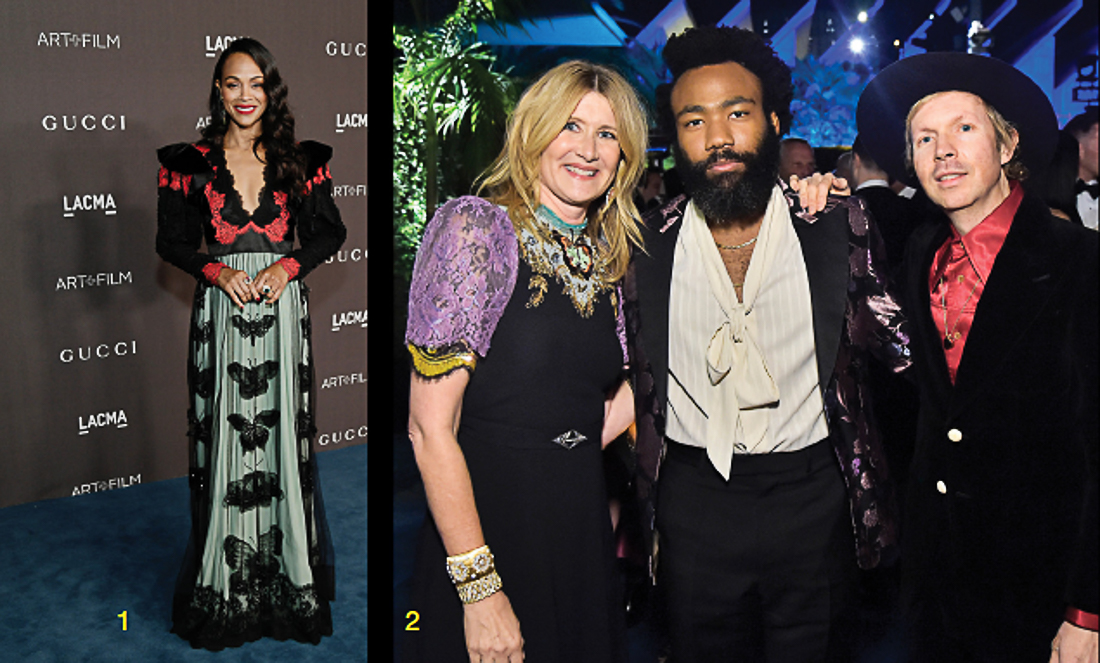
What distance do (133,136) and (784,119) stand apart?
13.5ft

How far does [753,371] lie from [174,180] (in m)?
2.24

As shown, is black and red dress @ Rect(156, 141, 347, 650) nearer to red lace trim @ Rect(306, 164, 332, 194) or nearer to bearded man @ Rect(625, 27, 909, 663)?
red lace trim @ Rect(306, 164, 332, 194)

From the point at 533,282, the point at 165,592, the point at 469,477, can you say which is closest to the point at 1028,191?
the point at 533,282

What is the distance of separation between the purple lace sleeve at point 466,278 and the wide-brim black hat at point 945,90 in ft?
2.62

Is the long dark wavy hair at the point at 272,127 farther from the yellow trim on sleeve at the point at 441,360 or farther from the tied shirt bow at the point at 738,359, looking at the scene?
the tied shirt bow at the point at 738,359

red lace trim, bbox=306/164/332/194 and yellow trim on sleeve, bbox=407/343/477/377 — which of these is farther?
red lace trim, bbox=306/164/332/194

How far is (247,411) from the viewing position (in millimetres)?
3393

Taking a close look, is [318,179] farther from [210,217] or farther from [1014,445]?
[1014,445]

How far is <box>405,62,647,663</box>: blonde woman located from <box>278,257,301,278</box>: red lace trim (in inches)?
56.6

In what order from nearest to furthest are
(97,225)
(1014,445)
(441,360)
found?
(1014,445) < (441,360) < (97,225)

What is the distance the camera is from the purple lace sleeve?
2.02 metres

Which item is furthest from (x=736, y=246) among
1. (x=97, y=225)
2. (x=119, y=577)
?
(x=97, y=225)

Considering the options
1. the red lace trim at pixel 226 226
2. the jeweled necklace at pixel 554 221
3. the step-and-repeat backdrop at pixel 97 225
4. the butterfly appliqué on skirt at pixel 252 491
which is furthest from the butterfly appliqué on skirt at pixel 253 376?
the step-and-repeat backdrop at pixel 97 225

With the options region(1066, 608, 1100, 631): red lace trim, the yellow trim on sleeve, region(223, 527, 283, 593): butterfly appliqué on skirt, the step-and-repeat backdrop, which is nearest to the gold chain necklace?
the yellow trim on sleeve
